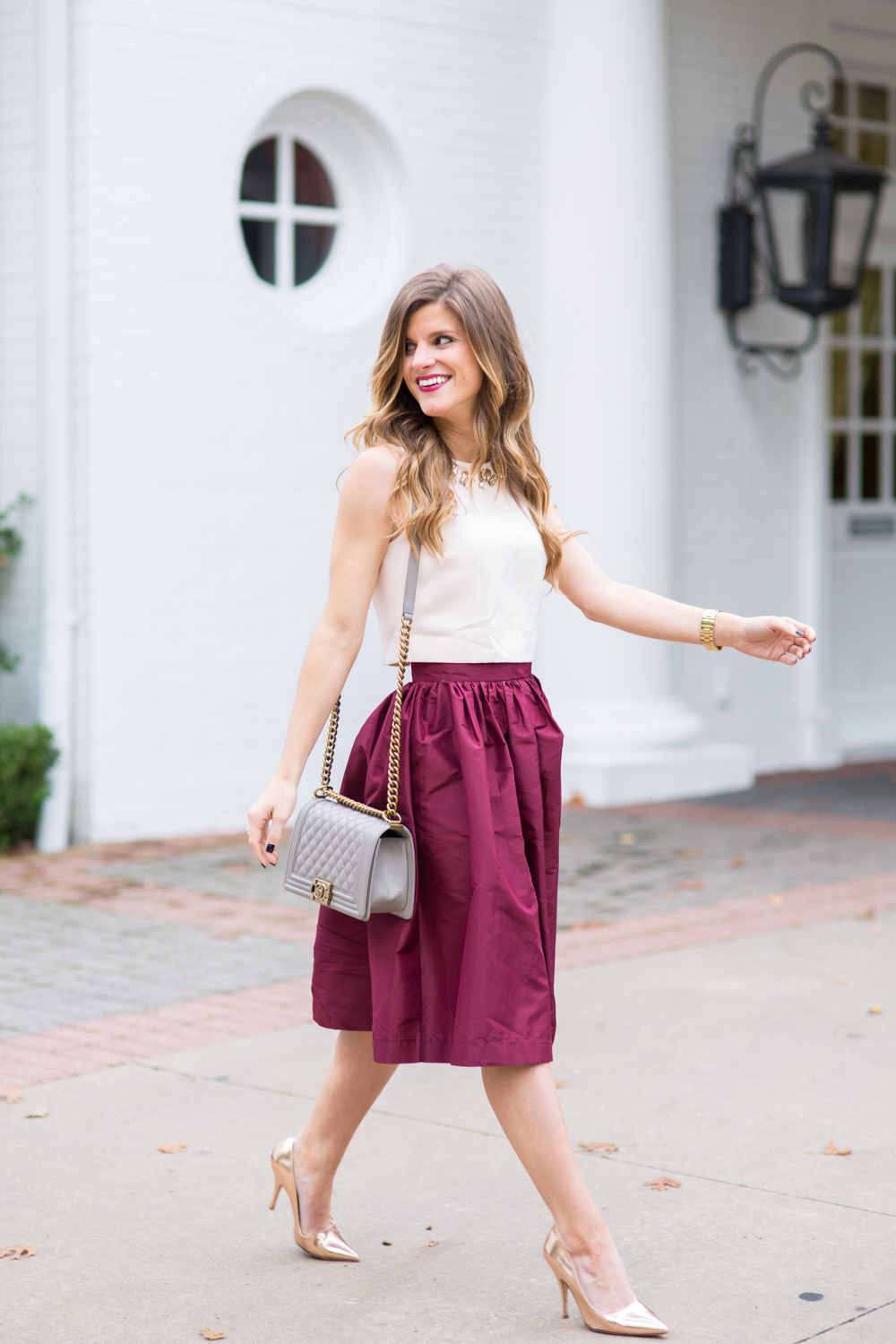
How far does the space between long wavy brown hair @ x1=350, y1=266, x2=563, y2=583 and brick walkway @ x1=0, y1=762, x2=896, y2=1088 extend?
218 centimetres

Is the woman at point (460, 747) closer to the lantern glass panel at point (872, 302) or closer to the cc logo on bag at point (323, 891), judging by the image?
the cc logo on bag at point (323, 891)

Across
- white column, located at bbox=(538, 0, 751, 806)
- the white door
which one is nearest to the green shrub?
white column, located at bbox=(538, 0, 751, 806)

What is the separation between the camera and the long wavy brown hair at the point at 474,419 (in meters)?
3.29

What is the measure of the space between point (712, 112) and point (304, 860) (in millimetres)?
8157

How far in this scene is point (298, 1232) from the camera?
11.6ft

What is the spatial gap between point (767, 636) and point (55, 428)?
5.33 meters

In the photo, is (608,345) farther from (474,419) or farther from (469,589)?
(469,589)

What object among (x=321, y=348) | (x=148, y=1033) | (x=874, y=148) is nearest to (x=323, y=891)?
(x=148, y=1033)

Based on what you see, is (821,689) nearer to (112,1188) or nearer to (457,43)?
(457,43)

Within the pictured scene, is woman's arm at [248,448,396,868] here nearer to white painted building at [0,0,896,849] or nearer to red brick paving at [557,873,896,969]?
red brick paving at [557,873,896,969]

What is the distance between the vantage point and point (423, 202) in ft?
30.3

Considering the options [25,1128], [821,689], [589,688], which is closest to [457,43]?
[589,688]

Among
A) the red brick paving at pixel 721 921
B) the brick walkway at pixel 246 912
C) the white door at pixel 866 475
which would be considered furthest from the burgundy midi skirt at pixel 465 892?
the white door at pixel 866 475

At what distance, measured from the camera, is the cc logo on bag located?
3.23 meters
